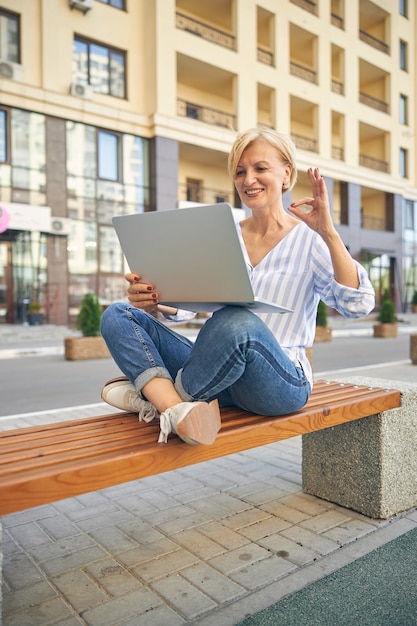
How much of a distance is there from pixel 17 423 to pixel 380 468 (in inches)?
145

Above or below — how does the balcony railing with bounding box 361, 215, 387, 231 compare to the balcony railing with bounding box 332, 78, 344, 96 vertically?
below

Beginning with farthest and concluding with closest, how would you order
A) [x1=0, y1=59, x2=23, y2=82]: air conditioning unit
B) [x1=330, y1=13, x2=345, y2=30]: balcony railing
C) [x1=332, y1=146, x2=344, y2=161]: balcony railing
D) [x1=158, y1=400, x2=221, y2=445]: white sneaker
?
[x1=332, y1=146, x2=344, y2=161]: balcony railing, [x1=330, y1=13, x2=345, y2=30]: balcony railing, [x1=0, y1=59, x2=23, y2=82]: air conditioning unit, [x1=158, y1=400, x2=221, y2=445]: white sneaker

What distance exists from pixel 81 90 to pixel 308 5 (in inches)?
536

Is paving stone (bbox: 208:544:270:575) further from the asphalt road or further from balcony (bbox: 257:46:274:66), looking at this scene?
balcony (bbox: 257:46:274:66)

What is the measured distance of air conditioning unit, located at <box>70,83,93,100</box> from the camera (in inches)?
692

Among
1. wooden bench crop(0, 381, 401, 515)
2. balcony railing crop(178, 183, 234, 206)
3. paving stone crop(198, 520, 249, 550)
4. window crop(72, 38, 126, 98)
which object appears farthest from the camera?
balcony railing crop(178, 183, 234, 206)

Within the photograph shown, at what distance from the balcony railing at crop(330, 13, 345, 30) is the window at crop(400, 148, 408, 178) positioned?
8223 millimetres

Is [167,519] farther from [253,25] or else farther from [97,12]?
[253,25]

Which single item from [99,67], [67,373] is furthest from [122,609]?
[99,67]

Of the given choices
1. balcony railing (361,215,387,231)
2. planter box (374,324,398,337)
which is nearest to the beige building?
balcony railing (361,215,387,231)

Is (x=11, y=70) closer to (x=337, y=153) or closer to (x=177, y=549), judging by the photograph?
(x=337, y=153)

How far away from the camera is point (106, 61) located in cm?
1908

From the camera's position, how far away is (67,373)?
28.7ft

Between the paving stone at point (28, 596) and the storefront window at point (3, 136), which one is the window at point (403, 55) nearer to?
the storefront window at point (3, 136)
